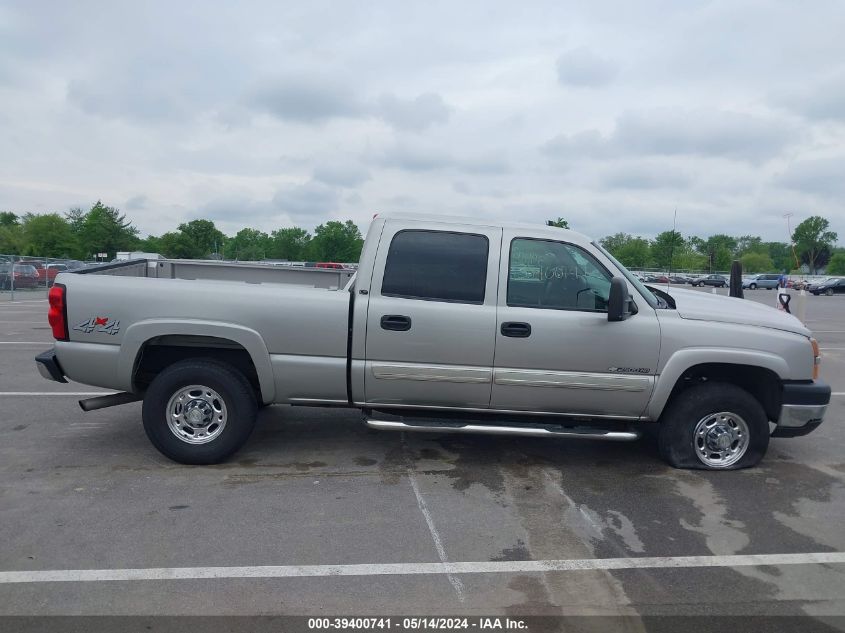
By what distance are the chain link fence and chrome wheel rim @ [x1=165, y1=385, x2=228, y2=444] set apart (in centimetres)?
2269

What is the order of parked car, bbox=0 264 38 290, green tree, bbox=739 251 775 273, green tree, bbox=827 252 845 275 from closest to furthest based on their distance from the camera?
parked car, bbox=0 264 38 290 < green tree, bbox=827 252 845 275 < green tree, bbox=739 251 775 273

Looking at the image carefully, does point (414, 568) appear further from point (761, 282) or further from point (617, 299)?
point (761, 282)

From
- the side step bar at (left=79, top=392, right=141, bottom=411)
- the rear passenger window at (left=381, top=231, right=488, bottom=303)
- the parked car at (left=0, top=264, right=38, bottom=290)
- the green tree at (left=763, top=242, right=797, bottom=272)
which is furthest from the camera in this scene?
the green tree at (left=763, top=242, right=797, bottom=272)

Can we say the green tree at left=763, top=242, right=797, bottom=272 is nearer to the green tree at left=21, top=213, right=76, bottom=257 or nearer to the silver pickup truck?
the green tree at left=21, top=213, right=76, bottom=257

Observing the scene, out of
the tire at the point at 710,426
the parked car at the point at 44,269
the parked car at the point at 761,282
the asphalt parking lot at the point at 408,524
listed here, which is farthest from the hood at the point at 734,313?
the parked car at the point at 761,282

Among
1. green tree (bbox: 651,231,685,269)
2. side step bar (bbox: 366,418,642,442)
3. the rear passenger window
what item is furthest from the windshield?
green tree (bbox: 651,231,685,269)

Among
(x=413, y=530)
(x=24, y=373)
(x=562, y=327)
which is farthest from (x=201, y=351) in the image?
(x=24, y=373)

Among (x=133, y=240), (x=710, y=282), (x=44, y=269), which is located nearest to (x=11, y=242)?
(x=133, y=240)

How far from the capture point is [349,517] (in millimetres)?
4395

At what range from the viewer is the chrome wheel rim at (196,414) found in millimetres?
5156

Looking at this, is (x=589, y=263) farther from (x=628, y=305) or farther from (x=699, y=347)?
(x=699, y=347)

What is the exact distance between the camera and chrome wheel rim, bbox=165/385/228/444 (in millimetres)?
5156

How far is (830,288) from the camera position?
50.8m

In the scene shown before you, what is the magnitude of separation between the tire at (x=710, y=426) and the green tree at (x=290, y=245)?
61.5 m
